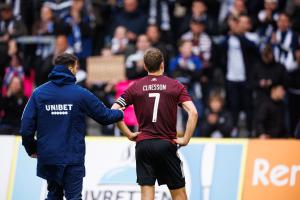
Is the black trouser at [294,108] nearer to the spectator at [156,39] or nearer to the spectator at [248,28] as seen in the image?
the spectator at [248,28]

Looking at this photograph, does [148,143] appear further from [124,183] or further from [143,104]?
[124,183]

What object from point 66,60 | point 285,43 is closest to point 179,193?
point 66,60

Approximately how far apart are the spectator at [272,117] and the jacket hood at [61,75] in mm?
6995

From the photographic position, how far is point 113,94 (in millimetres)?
16812

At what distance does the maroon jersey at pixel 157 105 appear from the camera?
10.3 meters

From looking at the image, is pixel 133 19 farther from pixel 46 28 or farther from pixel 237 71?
pixel 237 71

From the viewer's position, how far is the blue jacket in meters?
10.0

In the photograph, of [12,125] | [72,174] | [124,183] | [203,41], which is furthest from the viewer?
[203,41]

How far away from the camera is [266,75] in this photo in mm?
17047

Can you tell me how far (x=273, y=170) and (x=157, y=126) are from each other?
9.17ft

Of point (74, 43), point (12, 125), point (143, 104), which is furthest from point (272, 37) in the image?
point (143, 104)

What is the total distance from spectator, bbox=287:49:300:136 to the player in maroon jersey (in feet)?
23.9

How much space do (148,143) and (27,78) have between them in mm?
7926

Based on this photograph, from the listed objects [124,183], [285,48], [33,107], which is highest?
[285,48]
